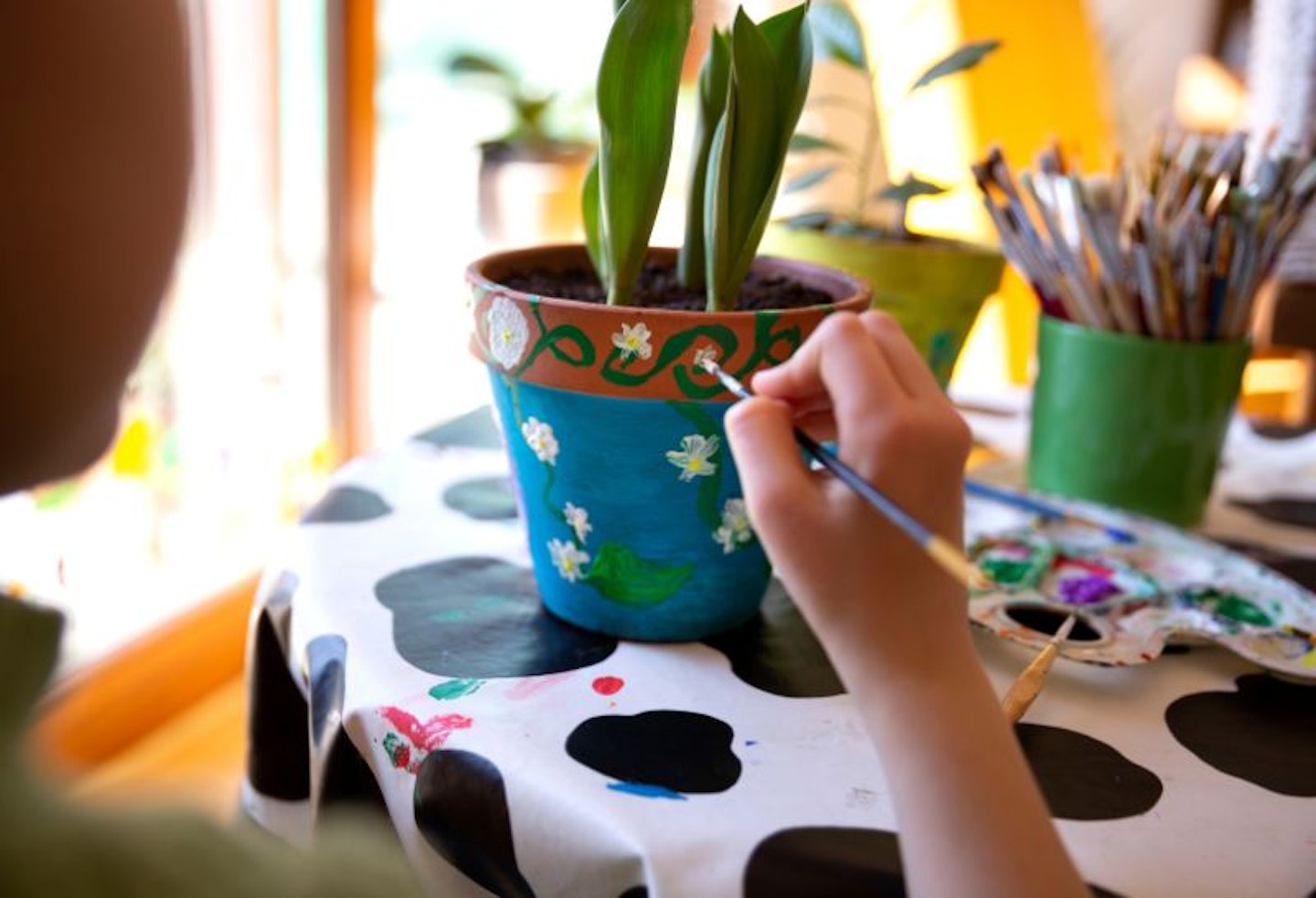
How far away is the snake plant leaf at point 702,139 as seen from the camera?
0.51 meters

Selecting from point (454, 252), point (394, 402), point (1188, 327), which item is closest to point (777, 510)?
point (1188, 327)

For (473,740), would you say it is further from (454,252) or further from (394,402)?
(454,252)

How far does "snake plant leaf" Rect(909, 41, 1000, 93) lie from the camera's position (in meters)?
0.71

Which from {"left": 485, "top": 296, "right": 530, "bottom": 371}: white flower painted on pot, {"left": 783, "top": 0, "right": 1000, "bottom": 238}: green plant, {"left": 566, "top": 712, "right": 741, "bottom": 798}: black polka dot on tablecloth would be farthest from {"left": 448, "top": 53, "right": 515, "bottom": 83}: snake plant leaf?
{"left": 566, "top": 712, "right": 741, "bottom": 798}: black polka dot on tablecloth

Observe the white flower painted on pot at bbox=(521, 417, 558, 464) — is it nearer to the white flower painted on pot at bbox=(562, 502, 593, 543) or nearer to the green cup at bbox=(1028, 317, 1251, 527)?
the white flower painted on pot at bbox=(562, 502, 593, 543)

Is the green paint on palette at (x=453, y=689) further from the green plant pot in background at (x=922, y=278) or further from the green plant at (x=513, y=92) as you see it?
the green plant at (x=513, y=92)

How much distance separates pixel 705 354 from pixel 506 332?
0.09 m

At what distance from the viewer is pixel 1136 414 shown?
2.31 feet

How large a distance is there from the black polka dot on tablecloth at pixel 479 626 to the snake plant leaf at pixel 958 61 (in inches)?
15.8

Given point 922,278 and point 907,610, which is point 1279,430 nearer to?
point 922,278

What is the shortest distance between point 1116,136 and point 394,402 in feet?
4.85

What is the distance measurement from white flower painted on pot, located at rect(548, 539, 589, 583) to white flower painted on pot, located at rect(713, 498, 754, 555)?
0.20 ft

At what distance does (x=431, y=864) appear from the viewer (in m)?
0.44

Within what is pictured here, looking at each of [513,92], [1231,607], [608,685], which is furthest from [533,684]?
[513,92]
